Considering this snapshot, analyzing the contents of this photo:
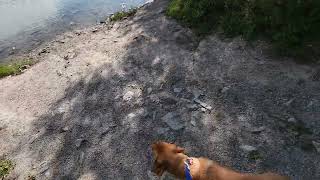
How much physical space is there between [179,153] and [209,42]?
530 centimetres

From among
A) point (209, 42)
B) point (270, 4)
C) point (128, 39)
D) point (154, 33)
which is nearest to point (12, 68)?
point (128, 39)

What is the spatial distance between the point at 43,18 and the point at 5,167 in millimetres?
10738

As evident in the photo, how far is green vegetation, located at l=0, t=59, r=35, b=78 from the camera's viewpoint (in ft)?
45.2

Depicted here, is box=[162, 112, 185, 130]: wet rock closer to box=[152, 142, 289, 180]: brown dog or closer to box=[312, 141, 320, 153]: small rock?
box=[152, 142, 289, 180]: brown dog

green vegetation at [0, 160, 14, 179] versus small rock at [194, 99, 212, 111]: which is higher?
small rock at [194, 99, 212, 111]

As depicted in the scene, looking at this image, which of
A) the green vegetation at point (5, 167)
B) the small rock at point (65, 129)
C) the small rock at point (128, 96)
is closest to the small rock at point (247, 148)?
the small rock at point (128, 96)

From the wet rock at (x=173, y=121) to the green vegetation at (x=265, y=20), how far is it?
9.32 feet

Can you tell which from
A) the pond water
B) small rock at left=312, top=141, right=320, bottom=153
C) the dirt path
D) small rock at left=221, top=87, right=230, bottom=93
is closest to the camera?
small rock at left=312, top=141, right=320, bottom=153

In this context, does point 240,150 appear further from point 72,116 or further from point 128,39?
point 128,39

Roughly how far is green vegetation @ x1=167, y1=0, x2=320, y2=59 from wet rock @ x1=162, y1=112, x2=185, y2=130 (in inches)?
112

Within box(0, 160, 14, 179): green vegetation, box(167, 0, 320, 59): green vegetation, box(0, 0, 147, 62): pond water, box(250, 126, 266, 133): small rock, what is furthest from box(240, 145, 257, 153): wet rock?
box(0, 0, 147, 62): pond water

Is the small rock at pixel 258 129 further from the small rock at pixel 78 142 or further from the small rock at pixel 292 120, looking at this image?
the small rock at pixel 78 142

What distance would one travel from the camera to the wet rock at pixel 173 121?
29.2 feet

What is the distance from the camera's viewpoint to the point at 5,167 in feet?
30.3
